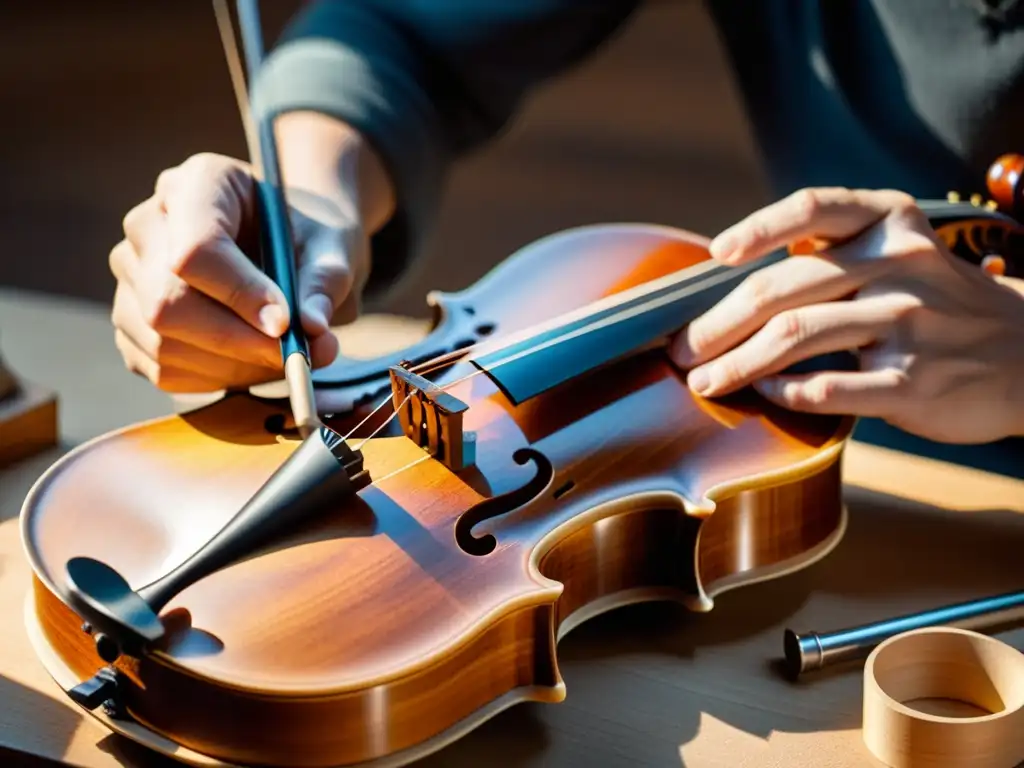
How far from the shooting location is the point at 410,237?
121 centimetres

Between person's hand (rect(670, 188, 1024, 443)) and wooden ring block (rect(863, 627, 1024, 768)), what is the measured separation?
0.61 feet

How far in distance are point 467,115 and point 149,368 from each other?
615 mm

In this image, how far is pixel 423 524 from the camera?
0.66 metres

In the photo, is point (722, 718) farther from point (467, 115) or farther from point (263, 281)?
point (467, 115)

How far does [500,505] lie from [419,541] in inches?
2.4

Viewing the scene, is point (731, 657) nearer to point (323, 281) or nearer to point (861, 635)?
point (861, 635)

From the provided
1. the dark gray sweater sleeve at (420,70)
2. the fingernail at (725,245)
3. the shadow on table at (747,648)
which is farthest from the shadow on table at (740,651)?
the dark gray sweater sleeve at (420,70)

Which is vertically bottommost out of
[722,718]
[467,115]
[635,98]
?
[635,98]

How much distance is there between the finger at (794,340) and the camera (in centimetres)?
82

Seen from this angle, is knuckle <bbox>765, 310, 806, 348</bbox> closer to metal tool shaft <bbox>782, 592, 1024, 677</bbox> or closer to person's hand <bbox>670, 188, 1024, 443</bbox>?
person's hand <bbox>670, 188, 1024, 443</bbox>

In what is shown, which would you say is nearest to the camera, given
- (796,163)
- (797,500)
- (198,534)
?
(198,534)

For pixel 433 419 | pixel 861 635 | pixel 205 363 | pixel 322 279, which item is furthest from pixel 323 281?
pixel 861 635

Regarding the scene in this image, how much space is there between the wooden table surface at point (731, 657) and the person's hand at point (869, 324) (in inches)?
2.8

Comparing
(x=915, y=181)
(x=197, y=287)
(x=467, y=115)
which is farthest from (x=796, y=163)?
(x=197, y=287)
